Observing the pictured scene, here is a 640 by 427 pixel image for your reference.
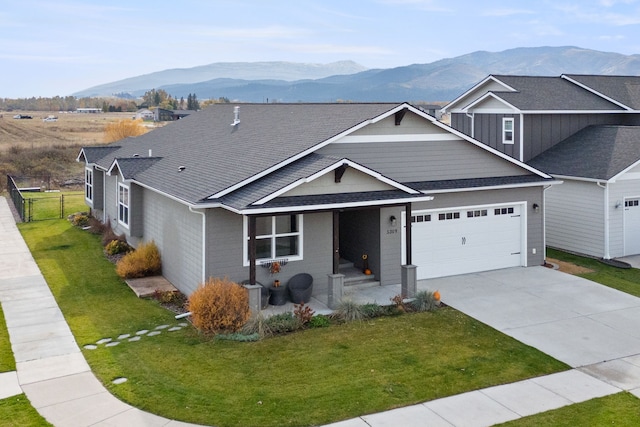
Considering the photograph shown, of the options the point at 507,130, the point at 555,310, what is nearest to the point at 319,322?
the point at 555,310

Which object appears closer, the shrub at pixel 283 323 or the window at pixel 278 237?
the shrub at pixel 283 323

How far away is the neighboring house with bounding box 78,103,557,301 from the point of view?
14750 mm

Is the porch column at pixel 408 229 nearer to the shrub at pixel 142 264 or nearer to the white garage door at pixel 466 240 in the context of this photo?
the white garage door at pixel 466 240

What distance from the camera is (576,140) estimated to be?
2473cm

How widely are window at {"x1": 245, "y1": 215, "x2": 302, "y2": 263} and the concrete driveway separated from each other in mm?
3822

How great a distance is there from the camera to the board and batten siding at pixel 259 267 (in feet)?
48.3

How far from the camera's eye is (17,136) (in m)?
73.6

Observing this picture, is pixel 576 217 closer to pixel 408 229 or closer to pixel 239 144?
pixel 408 229

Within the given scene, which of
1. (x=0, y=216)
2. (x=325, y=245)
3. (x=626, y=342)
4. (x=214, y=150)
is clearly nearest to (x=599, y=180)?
(x=626, y=342)

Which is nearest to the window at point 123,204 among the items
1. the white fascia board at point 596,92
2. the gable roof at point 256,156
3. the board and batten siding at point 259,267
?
the gable roof at point 256,156

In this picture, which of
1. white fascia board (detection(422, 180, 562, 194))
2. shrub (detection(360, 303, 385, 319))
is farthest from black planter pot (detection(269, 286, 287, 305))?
white fascia board (detection(422, 180, 562, 194))

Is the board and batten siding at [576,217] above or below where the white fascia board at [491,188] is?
below

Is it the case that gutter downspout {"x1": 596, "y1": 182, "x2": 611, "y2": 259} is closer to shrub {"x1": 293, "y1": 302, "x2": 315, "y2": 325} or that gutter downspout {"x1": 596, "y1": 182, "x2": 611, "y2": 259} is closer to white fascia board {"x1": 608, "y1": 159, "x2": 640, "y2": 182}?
white fascia board {"x1": 608, "y1": 159, "x2": 640, "y2": 182}

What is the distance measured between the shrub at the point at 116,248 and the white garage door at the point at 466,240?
9756 mm
